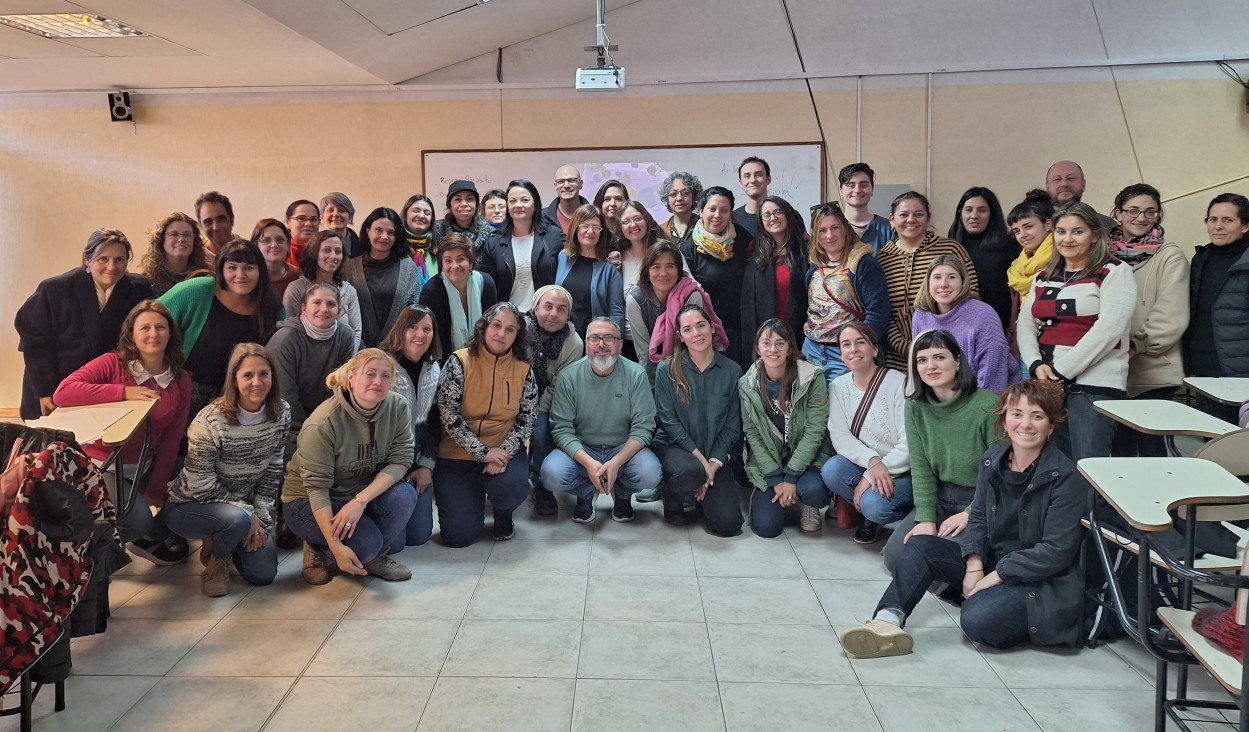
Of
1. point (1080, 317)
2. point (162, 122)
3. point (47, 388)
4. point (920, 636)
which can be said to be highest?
point (162, 122)

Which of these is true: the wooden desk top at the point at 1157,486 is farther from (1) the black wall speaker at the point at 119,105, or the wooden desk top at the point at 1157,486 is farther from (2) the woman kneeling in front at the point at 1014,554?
(1) the black wall speaker at the point at 119,105

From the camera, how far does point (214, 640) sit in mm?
2727

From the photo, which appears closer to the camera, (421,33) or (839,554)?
(839,554)

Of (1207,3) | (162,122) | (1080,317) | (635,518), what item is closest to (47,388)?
(635,518)

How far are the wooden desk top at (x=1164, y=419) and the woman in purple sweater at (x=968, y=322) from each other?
0.74 meters

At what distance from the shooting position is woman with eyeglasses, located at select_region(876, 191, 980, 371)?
152 inches

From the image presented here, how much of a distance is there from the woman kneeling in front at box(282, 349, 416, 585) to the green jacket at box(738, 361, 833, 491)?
59.8 inches

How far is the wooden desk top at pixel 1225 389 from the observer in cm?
271

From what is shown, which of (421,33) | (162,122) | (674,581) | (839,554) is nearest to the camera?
(674,581)

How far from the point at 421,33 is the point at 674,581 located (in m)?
3.60

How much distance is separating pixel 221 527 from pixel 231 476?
0.20m

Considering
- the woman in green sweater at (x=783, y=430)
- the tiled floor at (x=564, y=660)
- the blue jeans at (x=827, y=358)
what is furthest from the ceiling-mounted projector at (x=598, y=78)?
the tiled floor at (x=564, y=660)

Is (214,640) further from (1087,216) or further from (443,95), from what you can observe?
(443,95)

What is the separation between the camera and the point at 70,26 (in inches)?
167
